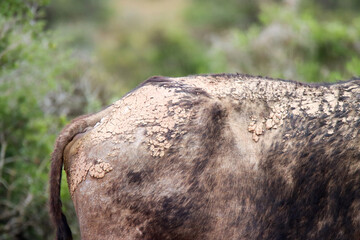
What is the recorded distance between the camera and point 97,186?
234 cm

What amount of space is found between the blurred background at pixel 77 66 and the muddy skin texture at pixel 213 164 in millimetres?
1680

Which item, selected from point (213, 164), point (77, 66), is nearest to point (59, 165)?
point (213, 164)

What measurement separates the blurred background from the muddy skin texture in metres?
1.68

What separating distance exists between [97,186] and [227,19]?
22224 millimetres

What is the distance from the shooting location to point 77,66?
739 centimetres

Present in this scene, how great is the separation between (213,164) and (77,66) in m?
5.57

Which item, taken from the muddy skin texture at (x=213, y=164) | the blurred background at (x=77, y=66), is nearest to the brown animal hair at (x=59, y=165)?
the muddy skin texture at (x=213, y=164)

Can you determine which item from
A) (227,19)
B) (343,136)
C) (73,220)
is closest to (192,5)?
(227,19)

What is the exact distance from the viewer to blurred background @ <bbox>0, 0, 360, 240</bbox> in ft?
15.5

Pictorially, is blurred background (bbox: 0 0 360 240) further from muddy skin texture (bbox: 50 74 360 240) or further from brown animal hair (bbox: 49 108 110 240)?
muddy skin texture (bbox: 50 74 360 240)

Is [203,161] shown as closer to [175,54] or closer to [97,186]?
[97,186]

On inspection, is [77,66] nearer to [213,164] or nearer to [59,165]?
[59,165]

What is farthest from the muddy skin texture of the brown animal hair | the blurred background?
the blurred background

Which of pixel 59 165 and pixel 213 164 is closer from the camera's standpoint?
pixel 213 164
